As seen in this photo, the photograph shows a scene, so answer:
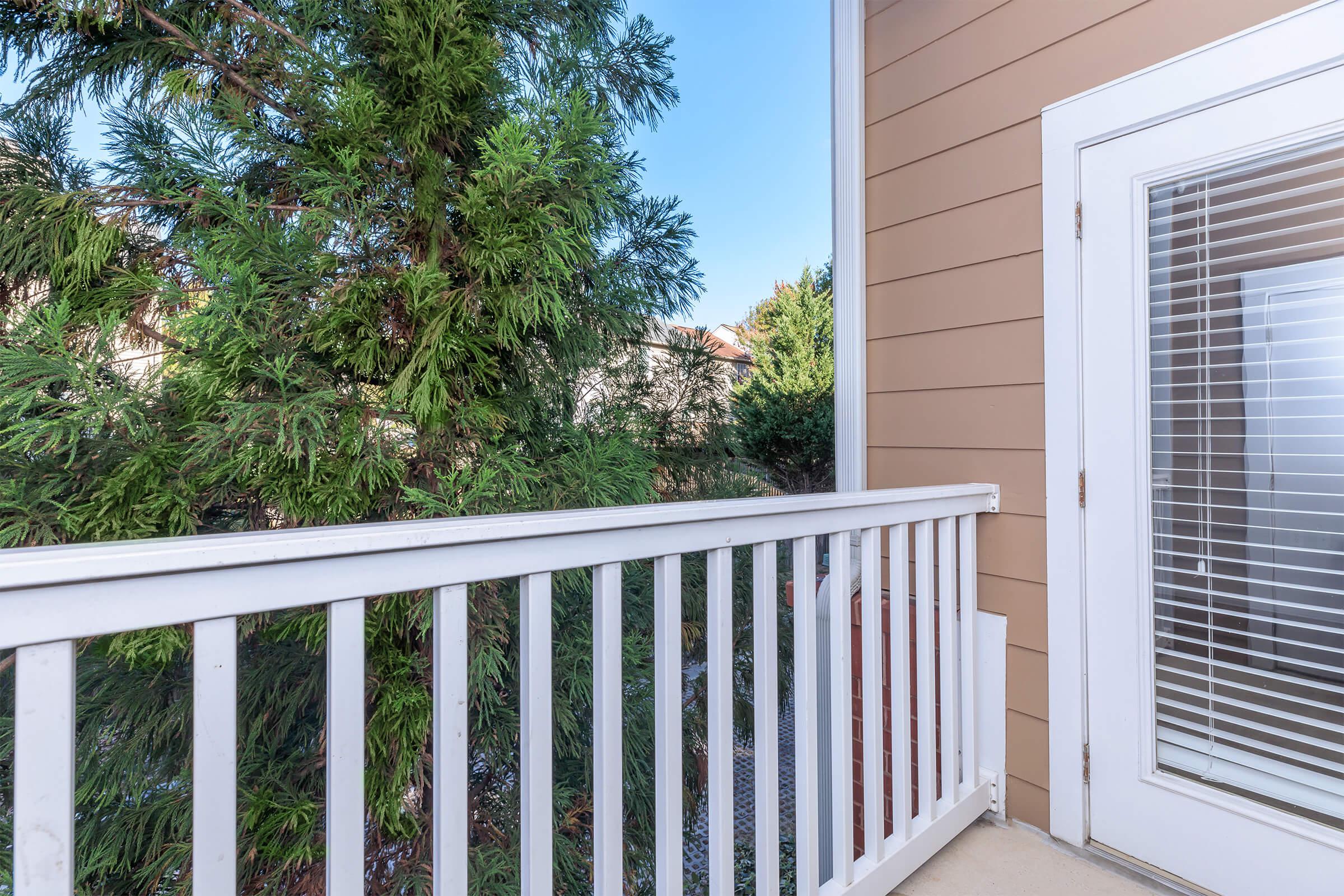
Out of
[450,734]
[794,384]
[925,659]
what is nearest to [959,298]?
[925,659]

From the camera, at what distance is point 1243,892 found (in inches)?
59.6

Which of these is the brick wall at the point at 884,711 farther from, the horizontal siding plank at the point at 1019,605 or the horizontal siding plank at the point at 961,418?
the horizontal siding plank at the point at 961,418

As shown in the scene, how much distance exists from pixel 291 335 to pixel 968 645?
216cm

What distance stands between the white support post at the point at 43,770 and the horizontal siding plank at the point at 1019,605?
2.10 metres

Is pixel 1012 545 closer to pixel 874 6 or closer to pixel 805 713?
pixel 805 713

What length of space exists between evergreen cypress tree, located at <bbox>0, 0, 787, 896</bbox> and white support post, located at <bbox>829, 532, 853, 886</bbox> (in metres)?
0.81

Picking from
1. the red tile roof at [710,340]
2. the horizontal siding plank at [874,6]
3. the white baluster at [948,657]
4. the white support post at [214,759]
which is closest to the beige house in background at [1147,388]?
the horizontal siding plank at [874,6]

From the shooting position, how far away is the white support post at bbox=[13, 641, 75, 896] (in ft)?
2.00

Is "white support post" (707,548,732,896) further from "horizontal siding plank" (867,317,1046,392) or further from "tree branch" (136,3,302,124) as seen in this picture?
"tree branch" (136,3,302,124)

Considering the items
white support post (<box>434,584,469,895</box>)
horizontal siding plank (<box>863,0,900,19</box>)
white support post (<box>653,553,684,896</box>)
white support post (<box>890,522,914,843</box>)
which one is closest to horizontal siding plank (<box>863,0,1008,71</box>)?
horizontal siding plank (<box>863,0,900,19</box>)

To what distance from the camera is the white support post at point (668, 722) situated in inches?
45.1

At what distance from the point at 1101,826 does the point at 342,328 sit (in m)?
2.48

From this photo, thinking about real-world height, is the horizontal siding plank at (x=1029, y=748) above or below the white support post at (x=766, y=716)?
below

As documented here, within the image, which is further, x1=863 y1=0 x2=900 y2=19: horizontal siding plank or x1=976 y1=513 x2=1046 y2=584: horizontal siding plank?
x1=863 y1=0 x2=900 y2=19: horizontal siding plank
